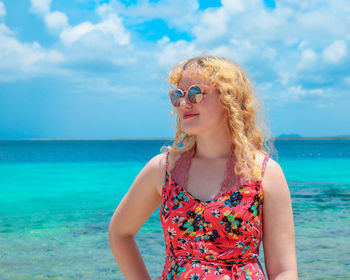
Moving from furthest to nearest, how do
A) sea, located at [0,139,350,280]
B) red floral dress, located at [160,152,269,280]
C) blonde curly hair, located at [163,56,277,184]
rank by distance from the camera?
1. sea, located at [0,139,350,280]
2. blonde curly hair, located at [163,56,277,184]
3. red floral dress, located at [160,152,269,280]

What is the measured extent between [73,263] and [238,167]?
5.66 metres

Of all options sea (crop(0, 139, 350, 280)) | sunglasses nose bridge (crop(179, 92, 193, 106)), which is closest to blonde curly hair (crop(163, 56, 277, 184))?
sunglasses nose bridge (crop(179, 92, 193, 106))

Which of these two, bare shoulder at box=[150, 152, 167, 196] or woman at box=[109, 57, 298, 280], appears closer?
woman at box=[109, 57, 298, 280]

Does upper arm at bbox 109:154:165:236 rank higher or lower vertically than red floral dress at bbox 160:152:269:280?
higher

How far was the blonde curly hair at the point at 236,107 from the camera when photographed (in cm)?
177

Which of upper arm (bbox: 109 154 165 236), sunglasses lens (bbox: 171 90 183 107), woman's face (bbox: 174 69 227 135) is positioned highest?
sunglasses lens (bbox: 171 90 183 107)

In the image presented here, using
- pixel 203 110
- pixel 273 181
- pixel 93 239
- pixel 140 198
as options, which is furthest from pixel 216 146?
pixel 93 239

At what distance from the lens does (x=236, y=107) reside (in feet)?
5.95

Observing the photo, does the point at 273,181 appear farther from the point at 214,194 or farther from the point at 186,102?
the point at 186,102

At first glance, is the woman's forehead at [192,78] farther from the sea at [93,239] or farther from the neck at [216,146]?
the sea at [93,239]

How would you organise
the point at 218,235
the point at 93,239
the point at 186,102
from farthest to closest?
the point at 93,239, the point at 186,102, the point at 218,235

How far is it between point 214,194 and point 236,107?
376 millimetres

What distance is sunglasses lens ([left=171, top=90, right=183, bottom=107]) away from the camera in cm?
182

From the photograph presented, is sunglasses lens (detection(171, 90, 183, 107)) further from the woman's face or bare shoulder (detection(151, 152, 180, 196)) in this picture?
bare shoulder (detection(151, 152, 180, 196))
